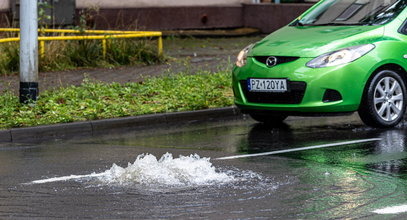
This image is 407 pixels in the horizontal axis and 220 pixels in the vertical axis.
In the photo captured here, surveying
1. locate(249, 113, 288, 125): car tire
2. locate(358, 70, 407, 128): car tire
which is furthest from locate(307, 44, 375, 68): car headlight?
locate(249, 113, 288, 125): car tire

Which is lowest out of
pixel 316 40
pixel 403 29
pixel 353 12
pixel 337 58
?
pixel 337 58

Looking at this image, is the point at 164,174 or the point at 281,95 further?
the point at 281,95

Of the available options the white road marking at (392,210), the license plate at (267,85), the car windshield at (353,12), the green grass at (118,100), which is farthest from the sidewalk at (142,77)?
the white road marking at (392,210)

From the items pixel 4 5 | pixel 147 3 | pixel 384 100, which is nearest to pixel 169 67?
pixel 4 5

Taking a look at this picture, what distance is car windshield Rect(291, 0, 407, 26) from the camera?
37.3 ft

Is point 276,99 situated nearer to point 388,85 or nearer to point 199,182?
point 388,85

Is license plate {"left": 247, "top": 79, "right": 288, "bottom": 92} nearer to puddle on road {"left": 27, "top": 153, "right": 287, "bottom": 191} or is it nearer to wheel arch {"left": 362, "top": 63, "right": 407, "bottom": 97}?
wheel arch {"left": 362, "top": 63, "right": 407, "bottom": 97}

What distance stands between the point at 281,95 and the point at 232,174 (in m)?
2.73

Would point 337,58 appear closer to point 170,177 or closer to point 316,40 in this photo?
point 316,40

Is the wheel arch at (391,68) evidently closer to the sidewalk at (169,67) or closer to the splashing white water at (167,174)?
the splashing white water at (167,174)

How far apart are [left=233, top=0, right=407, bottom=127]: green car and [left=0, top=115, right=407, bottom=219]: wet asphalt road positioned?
31 centimetres

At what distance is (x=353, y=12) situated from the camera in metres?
11.7

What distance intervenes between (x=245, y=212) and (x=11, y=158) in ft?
11.1

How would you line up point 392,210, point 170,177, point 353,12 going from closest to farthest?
1. point 392,210
2. point 170,177
3. point 353,12
